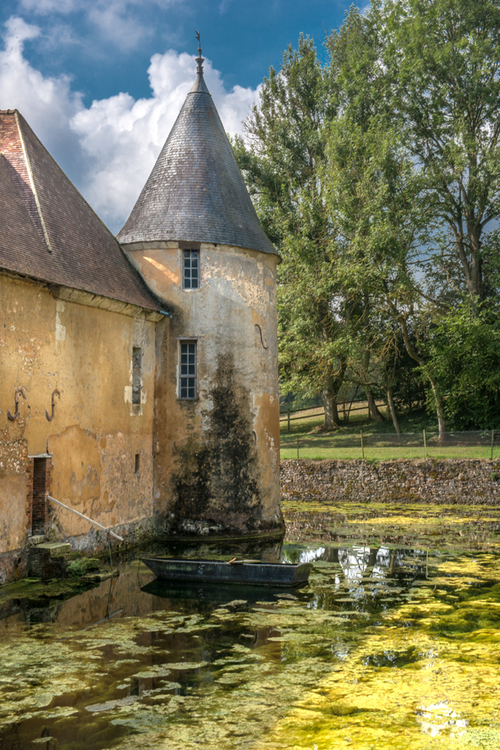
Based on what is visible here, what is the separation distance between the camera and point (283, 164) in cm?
3800

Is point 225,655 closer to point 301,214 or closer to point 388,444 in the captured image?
point 388,444

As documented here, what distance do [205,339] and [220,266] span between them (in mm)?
2169

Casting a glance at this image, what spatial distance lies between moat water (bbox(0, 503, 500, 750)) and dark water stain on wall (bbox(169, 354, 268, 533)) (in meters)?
4.09

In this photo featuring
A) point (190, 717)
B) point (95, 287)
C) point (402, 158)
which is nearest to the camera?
point (190, 717)

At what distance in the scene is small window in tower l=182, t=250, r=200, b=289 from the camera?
19.1 m

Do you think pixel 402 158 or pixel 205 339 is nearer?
pixel 205 339

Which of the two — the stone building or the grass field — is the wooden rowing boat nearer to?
the stone building

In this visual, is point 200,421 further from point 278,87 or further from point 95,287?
point 278,87

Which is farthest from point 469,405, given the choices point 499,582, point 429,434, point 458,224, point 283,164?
point 499,582

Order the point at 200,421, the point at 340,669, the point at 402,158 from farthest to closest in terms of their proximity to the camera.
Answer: the point at 402,158 < the point at 200,421 < the point at 340,669

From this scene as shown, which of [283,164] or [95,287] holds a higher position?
[283,164]

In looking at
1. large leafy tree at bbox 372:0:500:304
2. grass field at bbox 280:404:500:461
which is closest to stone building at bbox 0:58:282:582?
grass field at bbox 280:404:500:461

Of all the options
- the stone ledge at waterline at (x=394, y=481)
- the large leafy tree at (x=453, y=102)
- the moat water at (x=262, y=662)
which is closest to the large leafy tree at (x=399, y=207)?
the large leafy tree at (x=453, y=102)

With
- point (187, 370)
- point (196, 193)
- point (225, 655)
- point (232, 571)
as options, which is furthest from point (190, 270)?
point (225, 655)
